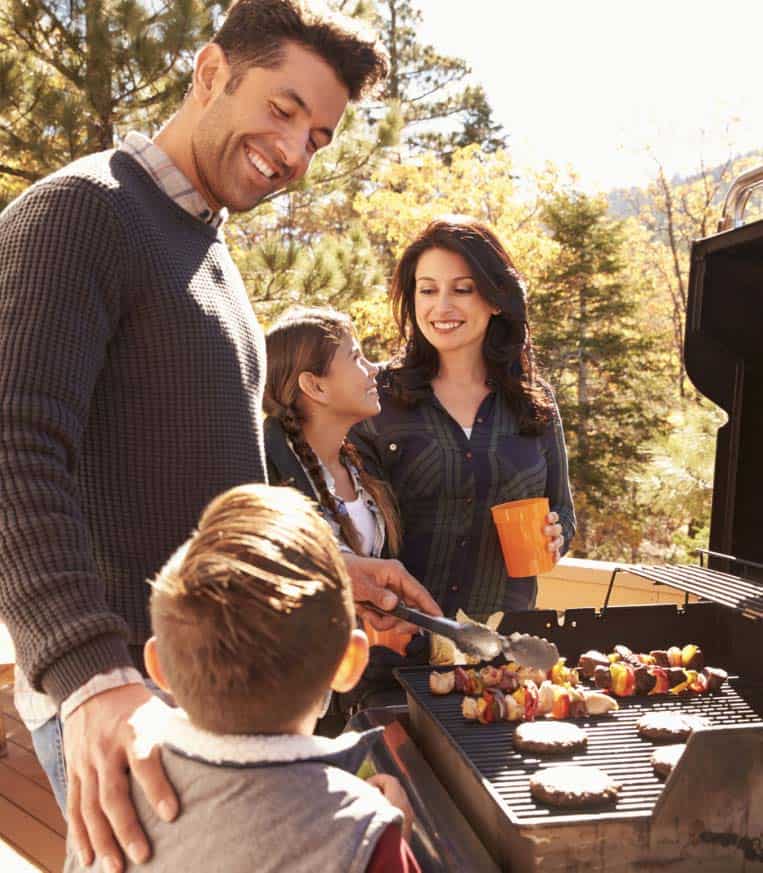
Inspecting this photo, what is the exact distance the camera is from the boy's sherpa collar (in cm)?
97

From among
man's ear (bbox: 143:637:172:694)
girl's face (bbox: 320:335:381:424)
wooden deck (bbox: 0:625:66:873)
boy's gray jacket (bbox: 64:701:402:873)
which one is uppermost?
girl's face (bbox: 320:335:381:424)

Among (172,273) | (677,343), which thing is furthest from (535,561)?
(677,343)

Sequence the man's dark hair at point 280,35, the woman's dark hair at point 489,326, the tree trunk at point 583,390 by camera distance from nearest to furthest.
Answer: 1. the man's dark hair at point 280,35
2. the woman's dark hair at point 489,326
3. the tree trunk at point 583,390

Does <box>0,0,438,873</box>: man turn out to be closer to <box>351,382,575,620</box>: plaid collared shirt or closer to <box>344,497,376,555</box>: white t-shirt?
<box>344,497,376,555</box>: white t-shirt

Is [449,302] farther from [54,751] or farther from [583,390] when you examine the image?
[583,390]

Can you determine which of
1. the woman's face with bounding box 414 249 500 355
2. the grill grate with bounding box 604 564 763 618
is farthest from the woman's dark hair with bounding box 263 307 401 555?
the grill grate with bounding box 604 564 763 618

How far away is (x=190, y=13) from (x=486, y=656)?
8451mm

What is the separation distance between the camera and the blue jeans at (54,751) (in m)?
1.21

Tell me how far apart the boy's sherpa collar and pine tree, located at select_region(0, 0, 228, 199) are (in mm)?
8393

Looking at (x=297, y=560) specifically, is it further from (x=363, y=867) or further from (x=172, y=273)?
(x=172, y=273)

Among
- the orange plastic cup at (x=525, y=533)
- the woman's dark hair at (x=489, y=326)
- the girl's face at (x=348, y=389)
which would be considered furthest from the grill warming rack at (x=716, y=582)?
the girl's face at (x=348, y=389)

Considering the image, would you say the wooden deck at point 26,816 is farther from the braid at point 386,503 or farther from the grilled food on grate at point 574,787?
the grilled food on grate at point 574,787

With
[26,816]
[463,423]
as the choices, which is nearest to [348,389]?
[463,423]

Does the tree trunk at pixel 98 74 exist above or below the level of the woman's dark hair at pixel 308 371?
above
